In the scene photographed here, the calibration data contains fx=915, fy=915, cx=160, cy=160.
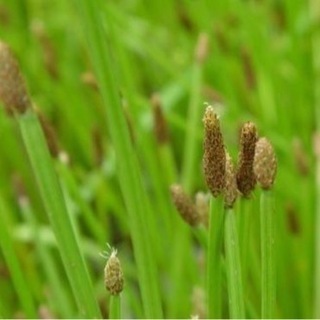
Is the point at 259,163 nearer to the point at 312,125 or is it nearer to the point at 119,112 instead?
the point at 119,112

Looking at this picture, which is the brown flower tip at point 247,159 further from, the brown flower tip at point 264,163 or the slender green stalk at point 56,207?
the slender green stalk at point 56,207

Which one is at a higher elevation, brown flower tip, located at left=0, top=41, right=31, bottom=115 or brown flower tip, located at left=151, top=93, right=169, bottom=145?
brown flower tip, located at left=151, top=93, right=169, bottom=145

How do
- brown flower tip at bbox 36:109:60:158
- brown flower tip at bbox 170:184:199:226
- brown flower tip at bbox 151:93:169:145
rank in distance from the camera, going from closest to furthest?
brown flower tip at bbox 170:184:199:226, brown flower tip at bbox 36:109:60:158, brown flower tip at bbox 151:93:169:145

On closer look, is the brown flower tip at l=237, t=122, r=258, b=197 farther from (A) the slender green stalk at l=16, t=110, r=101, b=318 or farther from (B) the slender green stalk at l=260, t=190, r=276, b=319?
(A) the slender green stalk at l=16, t=110, r=101, b=318

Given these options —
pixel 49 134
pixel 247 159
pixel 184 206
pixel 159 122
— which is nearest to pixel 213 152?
pixel 247 159

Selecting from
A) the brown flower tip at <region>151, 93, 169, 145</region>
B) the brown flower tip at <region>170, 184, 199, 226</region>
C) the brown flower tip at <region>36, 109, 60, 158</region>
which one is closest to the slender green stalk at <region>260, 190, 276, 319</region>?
the brown flower tip at <region>170, 184, 199, 226</region>

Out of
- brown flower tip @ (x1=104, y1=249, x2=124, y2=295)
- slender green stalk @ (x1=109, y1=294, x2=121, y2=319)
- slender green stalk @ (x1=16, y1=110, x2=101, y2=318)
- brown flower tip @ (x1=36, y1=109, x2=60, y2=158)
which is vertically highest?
brown flower tip @ (x1=36, y1=109, x2=60, y2=158)
